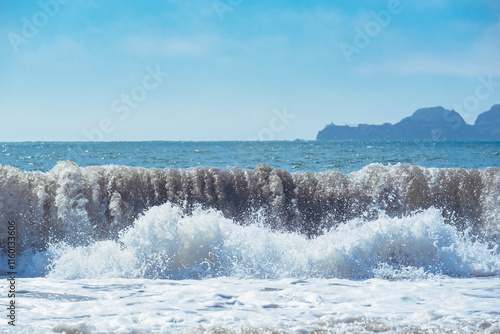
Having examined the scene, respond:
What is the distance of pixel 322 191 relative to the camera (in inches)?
351

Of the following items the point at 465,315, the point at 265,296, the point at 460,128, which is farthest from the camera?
the point at 460,128

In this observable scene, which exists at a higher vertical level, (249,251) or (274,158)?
(274,158)

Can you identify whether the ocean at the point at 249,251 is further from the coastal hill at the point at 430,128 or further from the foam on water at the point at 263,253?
the coastal hill at the point at 430,128

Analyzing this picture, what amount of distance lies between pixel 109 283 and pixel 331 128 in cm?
10941

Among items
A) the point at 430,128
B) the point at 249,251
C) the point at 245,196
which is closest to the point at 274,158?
the point at 245,196

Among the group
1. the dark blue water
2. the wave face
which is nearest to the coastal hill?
the dark blue water

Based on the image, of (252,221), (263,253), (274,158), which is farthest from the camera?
(274,158)

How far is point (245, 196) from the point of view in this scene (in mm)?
8812

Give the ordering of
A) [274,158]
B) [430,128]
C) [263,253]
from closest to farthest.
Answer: [263,253] → [274,158] → [430,128]

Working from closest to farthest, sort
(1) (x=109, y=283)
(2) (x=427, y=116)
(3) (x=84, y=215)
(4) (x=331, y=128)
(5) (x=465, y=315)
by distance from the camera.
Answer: (5) (x=465, y=315)
(1) (x=109, y=283)
(3) (x=84, y=215)
(2) (x=427, y=116)
(4) (x=331, y=128)

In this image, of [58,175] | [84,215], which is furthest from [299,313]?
[58,175]

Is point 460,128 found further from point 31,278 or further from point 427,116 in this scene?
point 31,278

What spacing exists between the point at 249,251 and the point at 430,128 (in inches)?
3361

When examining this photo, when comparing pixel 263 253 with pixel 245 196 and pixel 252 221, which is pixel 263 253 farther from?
pixel 245 196
